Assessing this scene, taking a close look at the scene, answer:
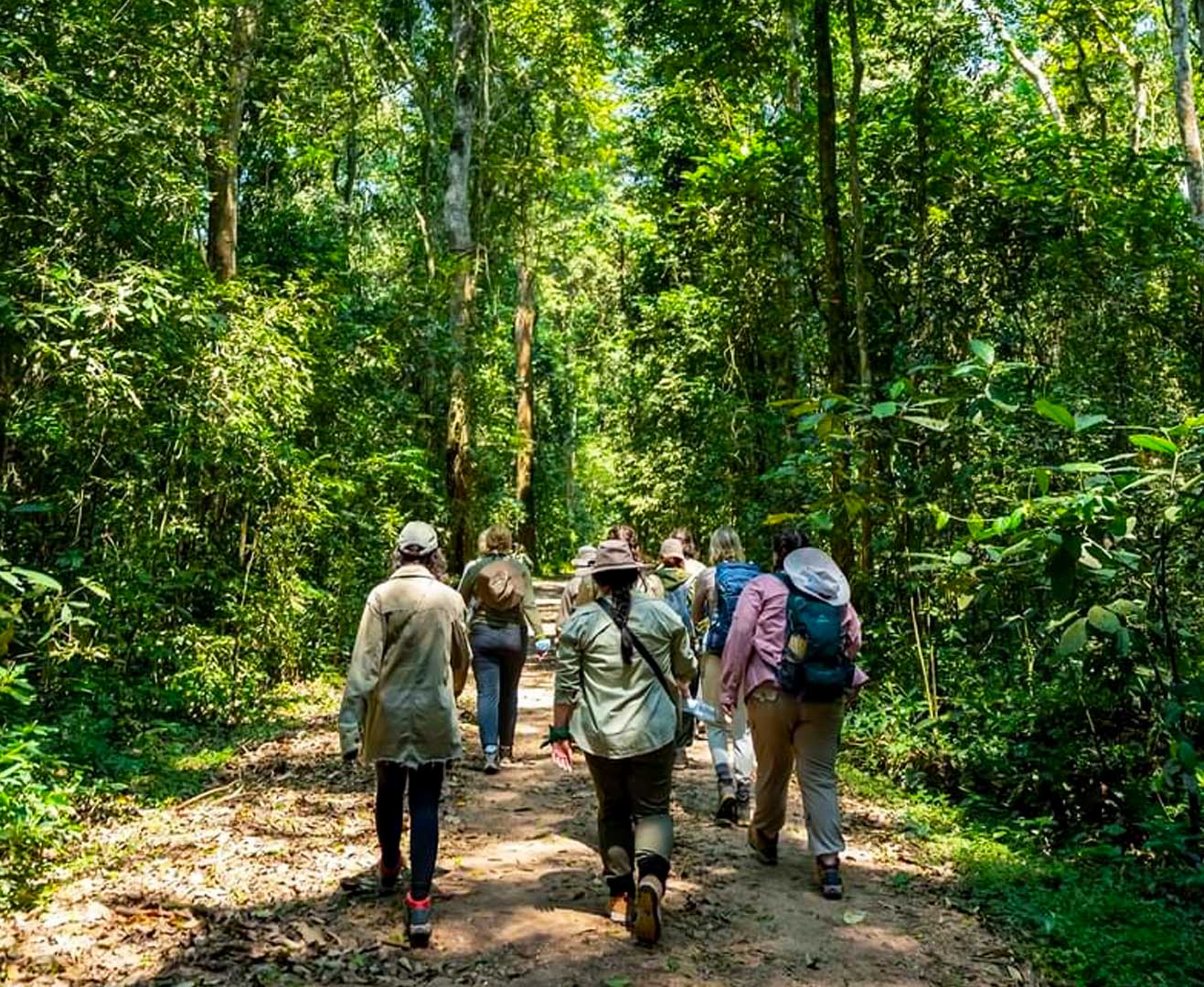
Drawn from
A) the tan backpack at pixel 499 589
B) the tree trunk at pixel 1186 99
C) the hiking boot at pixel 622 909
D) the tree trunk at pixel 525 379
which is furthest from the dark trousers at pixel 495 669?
the tree trunk at pixel 525 379

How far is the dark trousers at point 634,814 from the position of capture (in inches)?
196

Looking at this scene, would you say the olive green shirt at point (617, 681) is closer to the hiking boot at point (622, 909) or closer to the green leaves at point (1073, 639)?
the hiking boot at point (622, 909)

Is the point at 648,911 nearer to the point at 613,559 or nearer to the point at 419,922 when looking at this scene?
the point at 419,922

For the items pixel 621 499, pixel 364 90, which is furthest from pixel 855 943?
pixel 364 90

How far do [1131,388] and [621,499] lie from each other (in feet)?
38.0

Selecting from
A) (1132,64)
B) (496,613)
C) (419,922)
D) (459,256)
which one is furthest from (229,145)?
(1132,64)

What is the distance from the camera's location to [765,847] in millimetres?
6309

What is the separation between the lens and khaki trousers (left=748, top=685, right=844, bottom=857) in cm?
581

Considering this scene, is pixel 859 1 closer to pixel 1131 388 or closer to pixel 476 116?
pixel 1131 388

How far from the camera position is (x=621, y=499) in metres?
21.1

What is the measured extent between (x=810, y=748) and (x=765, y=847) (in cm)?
94

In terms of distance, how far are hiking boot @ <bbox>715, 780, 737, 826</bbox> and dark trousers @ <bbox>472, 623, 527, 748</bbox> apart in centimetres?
217

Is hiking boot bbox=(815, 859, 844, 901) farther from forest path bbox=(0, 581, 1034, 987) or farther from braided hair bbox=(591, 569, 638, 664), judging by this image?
braided hair bbox=(591, 569, 638, 664)

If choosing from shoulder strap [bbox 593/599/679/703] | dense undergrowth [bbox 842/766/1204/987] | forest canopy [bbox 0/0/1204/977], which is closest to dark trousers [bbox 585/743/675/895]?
shoulder strap [bbox 593/599/679/703]
